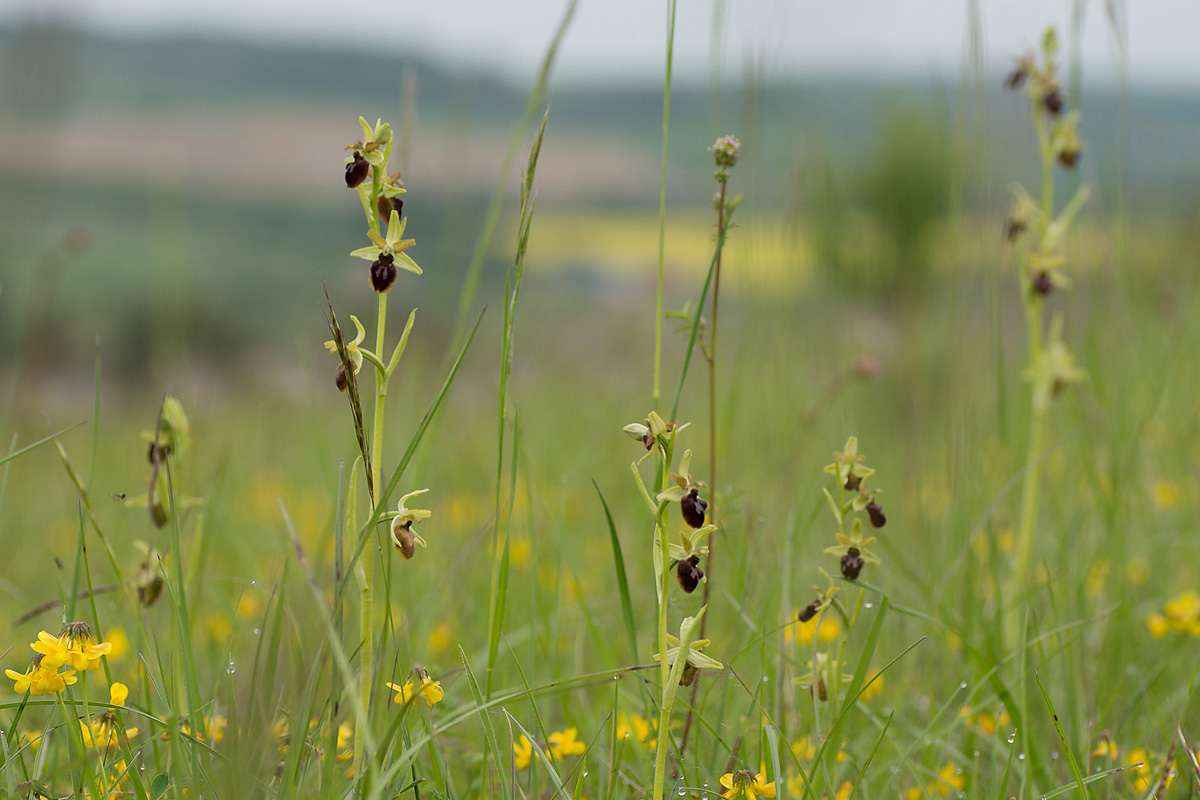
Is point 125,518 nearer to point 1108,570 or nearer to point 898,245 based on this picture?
point 1108,570

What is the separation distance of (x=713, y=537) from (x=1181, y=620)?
3.46 feet

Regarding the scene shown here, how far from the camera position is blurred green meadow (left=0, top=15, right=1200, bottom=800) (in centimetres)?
123

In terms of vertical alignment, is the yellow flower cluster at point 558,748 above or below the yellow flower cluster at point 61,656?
below

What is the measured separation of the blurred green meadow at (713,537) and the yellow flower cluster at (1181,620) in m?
0.01

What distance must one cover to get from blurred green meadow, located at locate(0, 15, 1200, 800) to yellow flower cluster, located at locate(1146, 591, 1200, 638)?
1 centimetres

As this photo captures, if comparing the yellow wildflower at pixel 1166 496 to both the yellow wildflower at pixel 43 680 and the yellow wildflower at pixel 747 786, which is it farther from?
the yellow wildflower at pixel 43 680

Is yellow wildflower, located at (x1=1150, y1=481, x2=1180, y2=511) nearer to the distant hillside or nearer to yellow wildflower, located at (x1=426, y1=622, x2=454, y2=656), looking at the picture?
the distant hillside

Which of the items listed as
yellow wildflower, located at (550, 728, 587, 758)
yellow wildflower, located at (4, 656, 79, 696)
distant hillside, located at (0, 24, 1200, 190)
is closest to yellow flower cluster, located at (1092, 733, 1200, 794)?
yellow wildflower, located at (550, 728, 587, 758)

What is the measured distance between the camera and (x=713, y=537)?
5.50 ft

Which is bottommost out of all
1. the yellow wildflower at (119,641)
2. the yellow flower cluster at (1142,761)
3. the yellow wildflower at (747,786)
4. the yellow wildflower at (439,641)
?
the yellow wildflower at (439,641)

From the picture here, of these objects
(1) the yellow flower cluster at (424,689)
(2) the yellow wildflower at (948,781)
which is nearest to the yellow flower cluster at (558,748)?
(1) the yellow flower cluster at (424,689)

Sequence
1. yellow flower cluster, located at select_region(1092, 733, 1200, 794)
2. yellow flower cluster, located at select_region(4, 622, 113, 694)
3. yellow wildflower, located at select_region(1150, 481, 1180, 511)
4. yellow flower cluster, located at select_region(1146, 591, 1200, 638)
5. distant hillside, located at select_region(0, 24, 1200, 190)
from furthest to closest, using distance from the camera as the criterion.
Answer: yellow wildflower, located at select_region(1150, 481, 1180, 511) < distant hillside, located at select_region(0, 24, 1200, 190) < yellow flower cluster, located at select_region(1146, 591, 1200, 638) < yellow flower cluster, located at select_region(1092, 733, 1200, 794) < yellow flower cluster, located at select_region(4, 622, 113, 694)

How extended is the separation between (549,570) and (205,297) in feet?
59.4

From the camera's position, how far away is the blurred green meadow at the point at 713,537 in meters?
1.23
